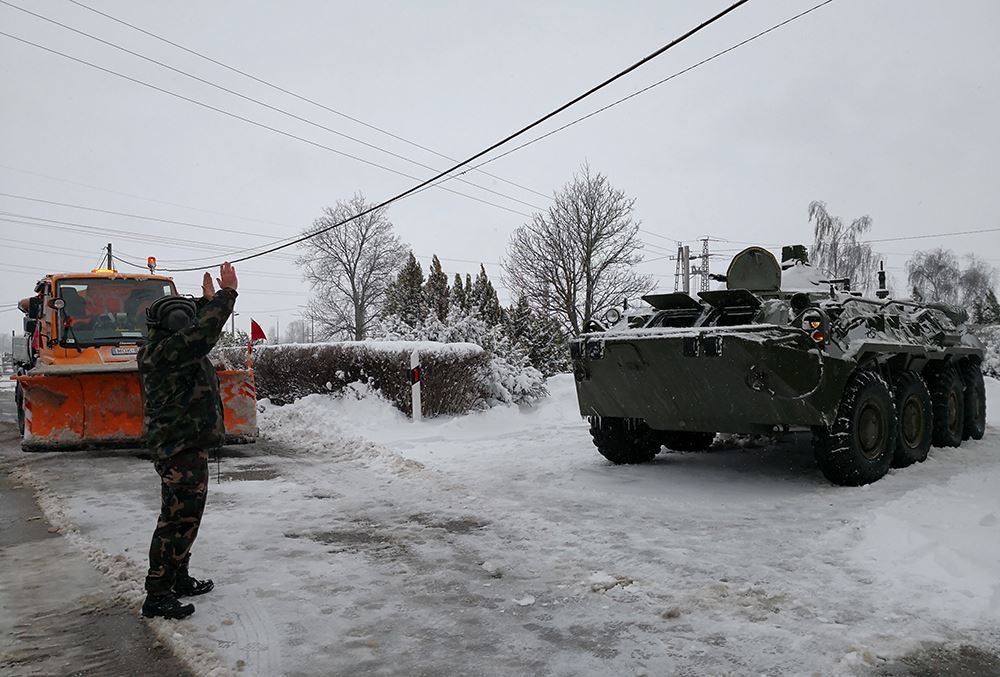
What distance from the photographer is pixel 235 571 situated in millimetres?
4348

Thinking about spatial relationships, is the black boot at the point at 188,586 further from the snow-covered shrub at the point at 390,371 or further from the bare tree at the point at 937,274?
the bare tree at the point at 937,274

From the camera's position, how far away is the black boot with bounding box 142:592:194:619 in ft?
11.7

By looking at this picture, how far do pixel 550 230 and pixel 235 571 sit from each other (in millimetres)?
26037

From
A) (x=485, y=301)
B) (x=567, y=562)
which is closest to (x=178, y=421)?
(x=567, y=562)

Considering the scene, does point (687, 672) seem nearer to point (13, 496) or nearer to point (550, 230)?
point (13, 496)

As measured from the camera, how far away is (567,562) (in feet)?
14.4

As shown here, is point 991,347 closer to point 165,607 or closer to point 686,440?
point 686,440

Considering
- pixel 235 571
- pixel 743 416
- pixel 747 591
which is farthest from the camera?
pixel 743 416

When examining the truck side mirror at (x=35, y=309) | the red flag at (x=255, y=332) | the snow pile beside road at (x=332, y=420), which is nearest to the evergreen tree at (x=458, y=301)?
the snow pile beside road at (x=332, y=420)

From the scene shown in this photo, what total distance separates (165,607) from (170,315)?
4.54 feet

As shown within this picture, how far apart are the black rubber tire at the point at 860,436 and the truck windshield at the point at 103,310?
26.6 ft

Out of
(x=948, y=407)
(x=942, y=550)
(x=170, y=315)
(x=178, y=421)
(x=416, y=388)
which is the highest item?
(x=170, y=315)

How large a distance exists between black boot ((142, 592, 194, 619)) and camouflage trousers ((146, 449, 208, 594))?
0.06 metres

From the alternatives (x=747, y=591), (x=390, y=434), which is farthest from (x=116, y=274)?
(x=747, y=591)
